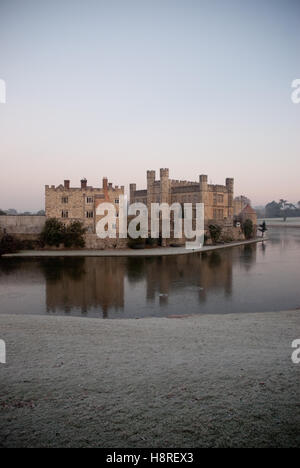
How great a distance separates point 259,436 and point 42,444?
3.09m

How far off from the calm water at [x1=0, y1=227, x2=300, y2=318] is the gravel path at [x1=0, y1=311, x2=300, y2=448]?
171 inches

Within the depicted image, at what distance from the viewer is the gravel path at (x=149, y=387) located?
5.14 metres

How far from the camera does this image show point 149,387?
6.68 metres

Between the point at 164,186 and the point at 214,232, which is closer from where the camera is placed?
the point at 214,232

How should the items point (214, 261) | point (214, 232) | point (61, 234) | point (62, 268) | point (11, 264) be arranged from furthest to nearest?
point (214, 232)
point (61, 234)
point (214, 261)
point (11, 264)
point (62, 268)

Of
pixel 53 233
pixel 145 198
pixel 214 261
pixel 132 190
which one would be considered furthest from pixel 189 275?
pixel 132 190

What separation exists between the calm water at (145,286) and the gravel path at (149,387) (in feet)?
14.2

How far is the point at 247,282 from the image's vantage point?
21484mm

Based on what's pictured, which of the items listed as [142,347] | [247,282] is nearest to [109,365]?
[142,347]

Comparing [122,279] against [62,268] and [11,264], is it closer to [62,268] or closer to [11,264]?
[62,268]

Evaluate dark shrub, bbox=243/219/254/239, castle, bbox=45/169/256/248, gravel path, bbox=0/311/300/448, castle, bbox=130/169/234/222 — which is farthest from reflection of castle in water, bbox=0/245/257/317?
dark shrub, bbox=243/219/254/239

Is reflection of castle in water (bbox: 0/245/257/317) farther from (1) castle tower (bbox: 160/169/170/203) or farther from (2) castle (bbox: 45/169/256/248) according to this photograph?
(1) castle tower (bbox: 160/169/170/203)

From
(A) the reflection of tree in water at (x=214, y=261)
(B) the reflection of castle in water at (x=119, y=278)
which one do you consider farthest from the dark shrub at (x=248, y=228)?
(B) the reflection of castle in water at (x=119, y=278)

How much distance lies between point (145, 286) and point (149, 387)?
1367 cm
